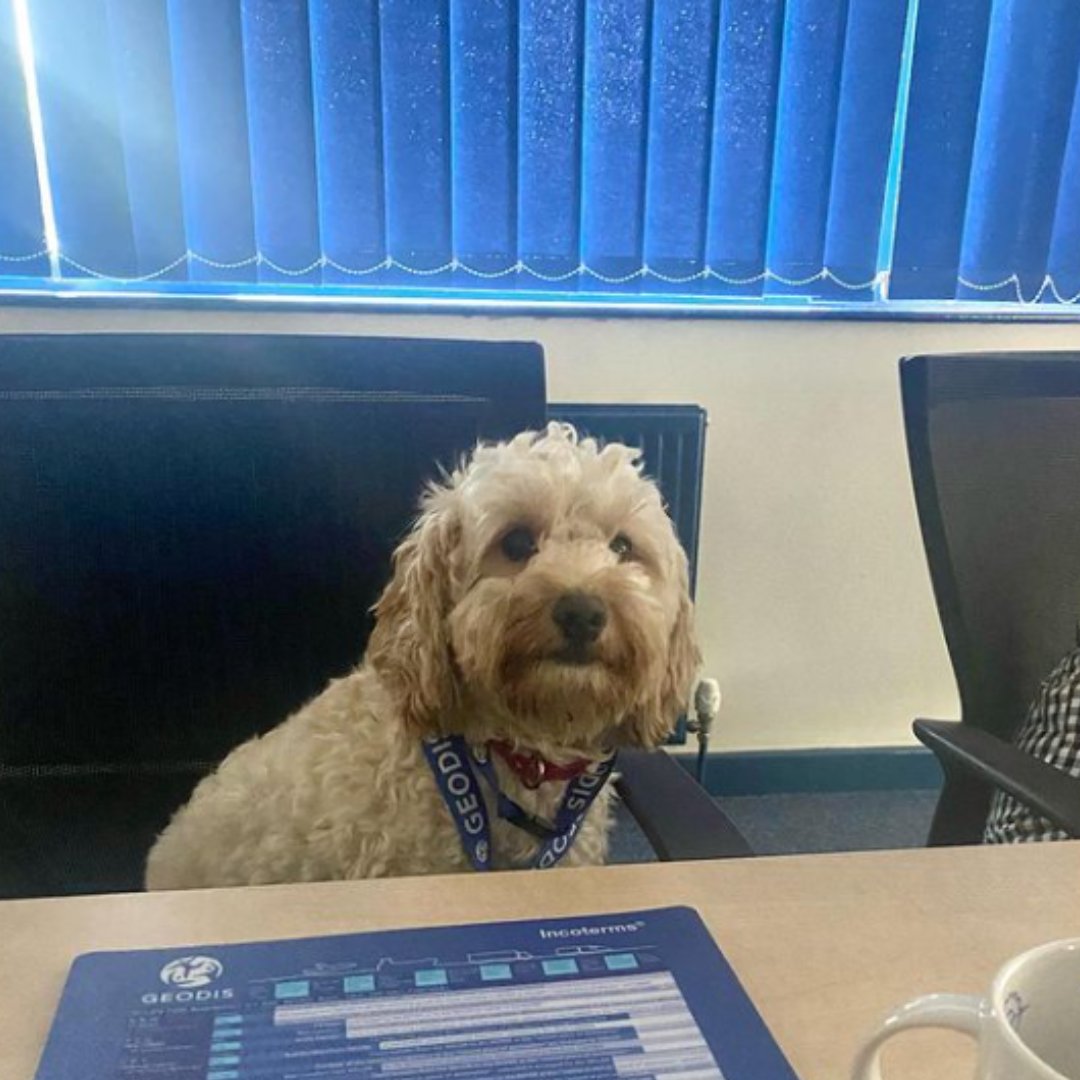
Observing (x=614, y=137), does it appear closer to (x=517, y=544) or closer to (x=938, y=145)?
(x=938, y=145)

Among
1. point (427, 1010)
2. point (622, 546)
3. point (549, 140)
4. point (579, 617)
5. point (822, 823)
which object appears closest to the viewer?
point (427, 1010)

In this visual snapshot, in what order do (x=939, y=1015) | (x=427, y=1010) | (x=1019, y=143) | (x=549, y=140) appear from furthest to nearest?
(x=1019, y=143), (x=549, y=140), (x=427, y=1010), (x=939, y=1015)

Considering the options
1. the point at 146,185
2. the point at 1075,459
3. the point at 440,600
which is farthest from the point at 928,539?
the point at 146,185

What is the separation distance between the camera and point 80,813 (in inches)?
50.9

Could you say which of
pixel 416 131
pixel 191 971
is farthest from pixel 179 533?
pixel 416 131

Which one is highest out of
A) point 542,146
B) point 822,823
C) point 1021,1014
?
point 542,146

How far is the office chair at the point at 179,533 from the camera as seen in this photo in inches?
46.7

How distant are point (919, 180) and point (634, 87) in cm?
57

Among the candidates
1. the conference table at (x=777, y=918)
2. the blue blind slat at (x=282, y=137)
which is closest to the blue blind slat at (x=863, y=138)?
the blue blind slat at (x=282, y=137)

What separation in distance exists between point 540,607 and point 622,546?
0.51ft

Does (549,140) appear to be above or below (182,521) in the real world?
above

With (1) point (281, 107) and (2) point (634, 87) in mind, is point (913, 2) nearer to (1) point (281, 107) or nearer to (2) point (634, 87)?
(2) point (634, 87)

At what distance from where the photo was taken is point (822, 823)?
236 centimetres

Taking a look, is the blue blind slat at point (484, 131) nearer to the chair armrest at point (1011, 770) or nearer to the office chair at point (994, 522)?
the office chair at point (994, 522)
